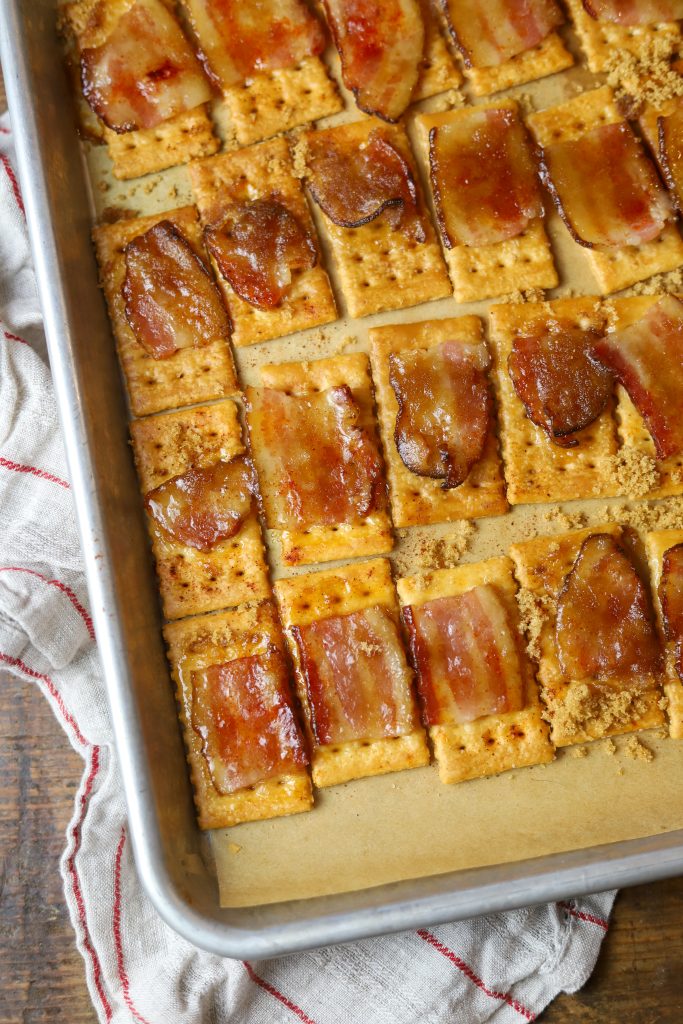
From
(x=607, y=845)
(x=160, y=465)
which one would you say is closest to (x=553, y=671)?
(x=607, y=845)

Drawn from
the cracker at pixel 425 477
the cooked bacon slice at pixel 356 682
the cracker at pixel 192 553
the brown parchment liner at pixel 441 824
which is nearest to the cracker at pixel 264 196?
the cracker at pixel 425 477

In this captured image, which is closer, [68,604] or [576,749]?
[576,749]

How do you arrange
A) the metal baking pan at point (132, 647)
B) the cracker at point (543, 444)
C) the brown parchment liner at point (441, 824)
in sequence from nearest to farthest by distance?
1. the metal baking pan at point (132, 647)
2. the brown parchment liner at point (441, 824)
3. the cracker at point (543, 444)

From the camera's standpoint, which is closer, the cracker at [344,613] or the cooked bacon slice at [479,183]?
the cracker at [344,613]

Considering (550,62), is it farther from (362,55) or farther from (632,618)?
(632,618)

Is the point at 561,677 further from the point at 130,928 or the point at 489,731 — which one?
the point at 130,928

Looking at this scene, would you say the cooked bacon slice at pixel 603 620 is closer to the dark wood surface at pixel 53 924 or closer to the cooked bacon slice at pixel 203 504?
the dark wood surface at pixel 53 924

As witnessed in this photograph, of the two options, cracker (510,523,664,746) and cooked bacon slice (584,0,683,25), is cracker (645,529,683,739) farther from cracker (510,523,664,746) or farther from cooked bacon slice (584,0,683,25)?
cooked bacon slice (584,0,683,25)
